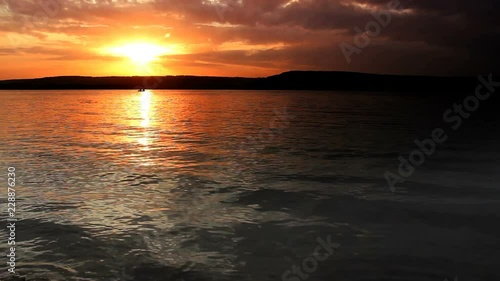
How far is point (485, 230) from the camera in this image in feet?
42.8

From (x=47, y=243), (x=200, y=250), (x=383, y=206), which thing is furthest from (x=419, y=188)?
(x=47, y=243)

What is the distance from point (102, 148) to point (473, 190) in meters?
22.9

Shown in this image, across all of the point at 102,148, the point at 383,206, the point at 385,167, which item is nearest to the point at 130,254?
the point at 383,206

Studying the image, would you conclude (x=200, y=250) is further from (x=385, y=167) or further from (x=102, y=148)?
(x=102, y=148)

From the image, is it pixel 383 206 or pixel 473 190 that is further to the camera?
pixel 473 190

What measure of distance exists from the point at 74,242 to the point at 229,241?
403 cm

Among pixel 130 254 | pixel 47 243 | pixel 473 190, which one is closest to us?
pixel 130 254

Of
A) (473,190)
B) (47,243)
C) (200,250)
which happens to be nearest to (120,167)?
(47,243)

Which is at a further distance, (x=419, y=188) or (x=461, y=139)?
(x=461, y=139)

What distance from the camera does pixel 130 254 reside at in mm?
10945

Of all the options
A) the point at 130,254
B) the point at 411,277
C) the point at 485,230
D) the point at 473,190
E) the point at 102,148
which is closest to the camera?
the point at 411,277

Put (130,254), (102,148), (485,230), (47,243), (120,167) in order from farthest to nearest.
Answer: (102,148) < (120,167) < (485,230) < (47,243) < (130,254)

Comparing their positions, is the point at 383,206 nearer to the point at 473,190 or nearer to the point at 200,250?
the point at 473,190

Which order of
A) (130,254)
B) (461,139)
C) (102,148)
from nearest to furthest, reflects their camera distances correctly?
(130,254) < (102,148) < (461,139)
